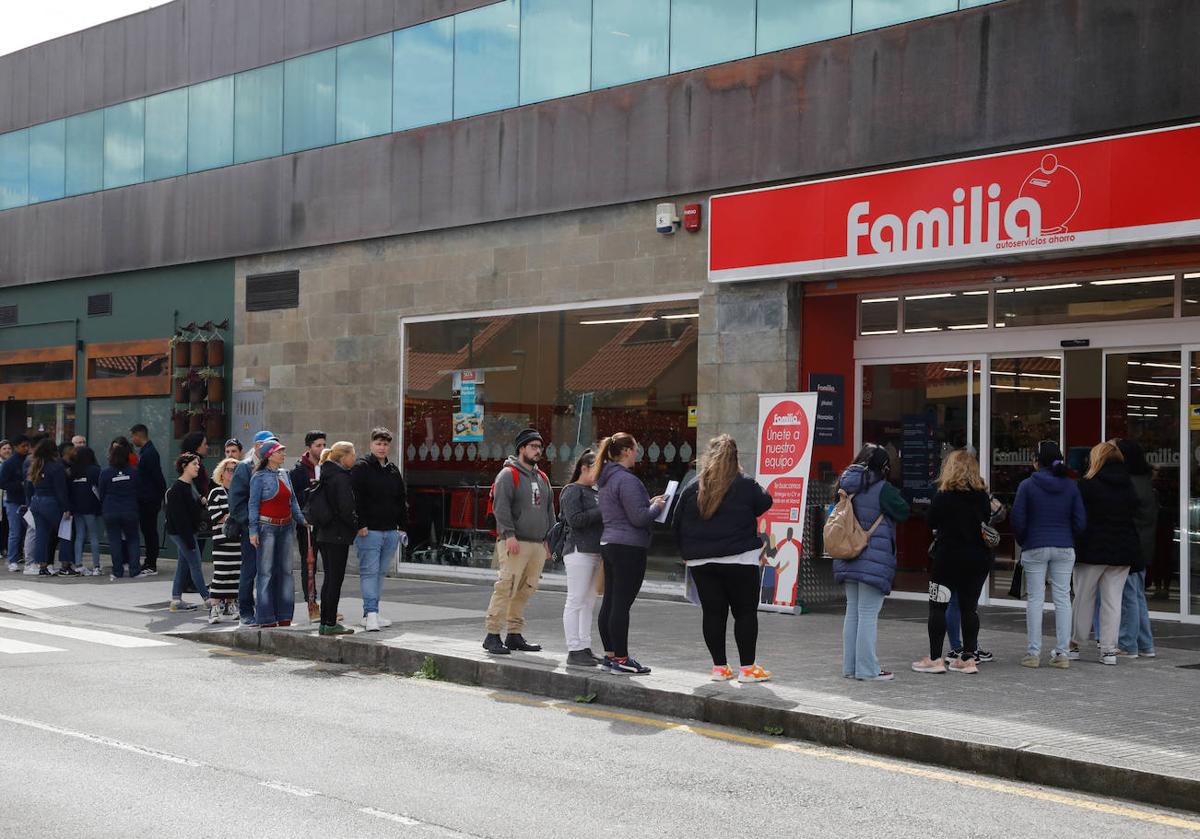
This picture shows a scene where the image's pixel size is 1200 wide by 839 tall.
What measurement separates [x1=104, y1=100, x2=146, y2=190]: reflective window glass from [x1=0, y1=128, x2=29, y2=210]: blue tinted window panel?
248 centimetres

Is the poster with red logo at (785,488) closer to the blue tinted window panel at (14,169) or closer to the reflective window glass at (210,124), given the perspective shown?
the reflective window glass at (210,124)

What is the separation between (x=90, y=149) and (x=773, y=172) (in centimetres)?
1422

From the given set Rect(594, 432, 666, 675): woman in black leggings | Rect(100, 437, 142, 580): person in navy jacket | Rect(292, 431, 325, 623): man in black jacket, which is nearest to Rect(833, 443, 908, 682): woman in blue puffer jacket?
Rect(594, 432, 666, 675): woman in black leggings

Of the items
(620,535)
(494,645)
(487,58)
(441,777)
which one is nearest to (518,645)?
(494,645)

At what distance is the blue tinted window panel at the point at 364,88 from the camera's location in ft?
63.4

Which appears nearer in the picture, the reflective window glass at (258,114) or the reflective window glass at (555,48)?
the reflective window glass at (555,48)

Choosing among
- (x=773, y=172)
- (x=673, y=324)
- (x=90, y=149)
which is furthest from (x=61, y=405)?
(x=773, y=172)

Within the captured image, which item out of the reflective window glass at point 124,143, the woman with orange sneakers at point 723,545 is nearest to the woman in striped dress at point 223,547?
the woman with orange sneakers at point 723,545

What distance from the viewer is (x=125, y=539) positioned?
61.9ft

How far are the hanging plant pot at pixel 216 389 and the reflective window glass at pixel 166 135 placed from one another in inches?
143

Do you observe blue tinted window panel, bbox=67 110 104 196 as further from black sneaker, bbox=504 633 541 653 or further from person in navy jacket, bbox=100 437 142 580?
black sneaker, bbox=504 633 541 653

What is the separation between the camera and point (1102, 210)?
40.0 feet

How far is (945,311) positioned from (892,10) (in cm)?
316

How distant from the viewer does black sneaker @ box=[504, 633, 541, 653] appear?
11.2m
